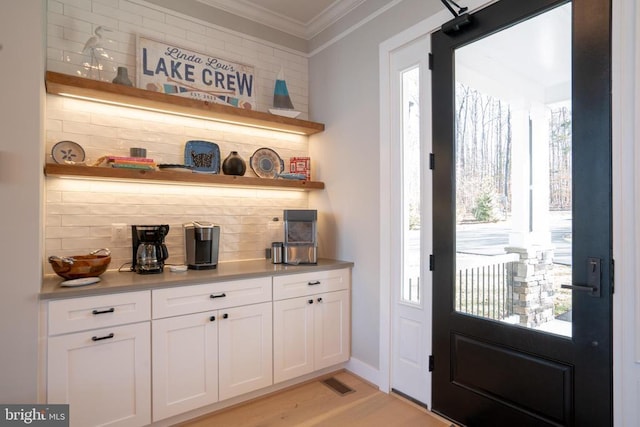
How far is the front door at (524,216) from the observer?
166cm

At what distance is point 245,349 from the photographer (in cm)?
244

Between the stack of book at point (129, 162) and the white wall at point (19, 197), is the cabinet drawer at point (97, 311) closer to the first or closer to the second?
the white wall at point (19, 197)

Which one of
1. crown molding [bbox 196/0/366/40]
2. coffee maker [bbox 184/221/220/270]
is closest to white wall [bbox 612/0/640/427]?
crown molding [bbox 196/0/366/40]

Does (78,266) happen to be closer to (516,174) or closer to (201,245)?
(201,245)

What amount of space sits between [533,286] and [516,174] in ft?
2.04

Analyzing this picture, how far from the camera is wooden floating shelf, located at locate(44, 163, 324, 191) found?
2.18 meters

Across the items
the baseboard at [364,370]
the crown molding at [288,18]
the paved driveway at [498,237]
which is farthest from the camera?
the crown molding at [288,18]

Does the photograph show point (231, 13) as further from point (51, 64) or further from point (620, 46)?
point (620, 46)

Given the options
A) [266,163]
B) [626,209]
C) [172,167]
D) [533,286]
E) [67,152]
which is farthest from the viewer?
[266,163]

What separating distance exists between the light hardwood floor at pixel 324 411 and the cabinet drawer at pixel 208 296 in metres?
0.73

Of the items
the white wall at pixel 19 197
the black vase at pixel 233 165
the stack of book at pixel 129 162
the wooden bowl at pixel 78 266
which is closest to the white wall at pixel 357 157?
the black vase at pixel 233 165

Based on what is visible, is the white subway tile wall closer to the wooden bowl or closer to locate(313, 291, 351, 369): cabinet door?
the wooden bowl

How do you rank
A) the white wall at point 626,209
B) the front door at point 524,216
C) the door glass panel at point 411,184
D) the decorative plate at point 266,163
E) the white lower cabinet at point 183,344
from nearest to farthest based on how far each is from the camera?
the white wall at point 626,209 → the front door at point 524,216 → the white lower cabinet at point 183,344 → the door glass panel at point 411,184 → the decorative plate at point 266,163

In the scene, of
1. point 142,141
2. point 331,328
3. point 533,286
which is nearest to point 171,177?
point 142,141
